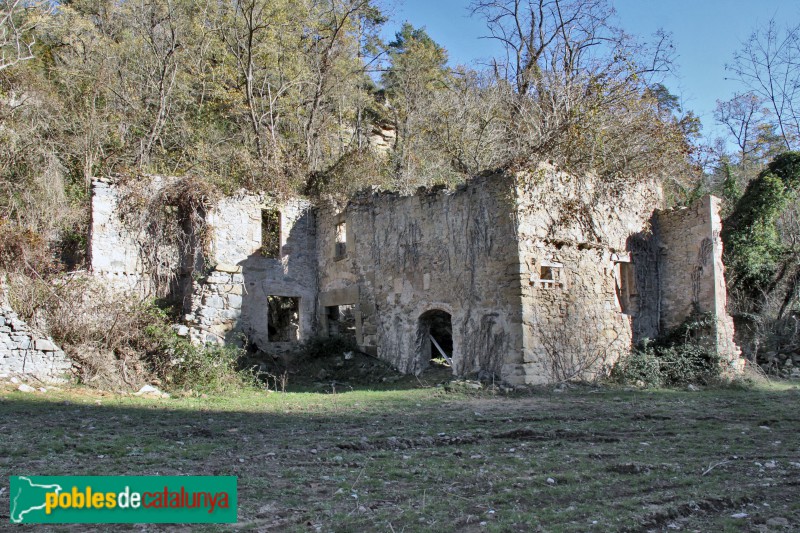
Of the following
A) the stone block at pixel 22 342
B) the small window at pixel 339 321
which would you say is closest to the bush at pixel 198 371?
the stone block at pixel 22 342

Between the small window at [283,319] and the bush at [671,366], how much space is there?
26.7 ft

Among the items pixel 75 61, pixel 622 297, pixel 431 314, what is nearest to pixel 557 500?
pixel 431 314

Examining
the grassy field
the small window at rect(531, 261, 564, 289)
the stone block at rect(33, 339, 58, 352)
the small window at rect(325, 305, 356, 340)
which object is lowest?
the grassy field

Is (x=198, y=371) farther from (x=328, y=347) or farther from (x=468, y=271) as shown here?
(x=468, y=271)

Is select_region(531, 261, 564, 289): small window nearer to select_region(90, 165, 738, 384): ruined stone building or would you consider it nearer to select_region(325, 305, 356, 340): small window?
select_region(90, 165, 738, 384): ruined stone building

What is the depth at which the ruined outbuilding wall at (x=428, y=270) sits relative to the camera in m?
11.5

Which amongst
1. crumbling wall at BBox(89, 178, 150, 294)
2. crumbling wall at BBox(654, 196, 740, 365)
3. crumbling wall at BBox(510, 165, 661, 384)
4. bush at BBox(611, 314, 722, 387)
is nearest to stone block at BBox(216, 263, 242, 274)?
crumbling wall at BBox(89, 178, 150, 294)

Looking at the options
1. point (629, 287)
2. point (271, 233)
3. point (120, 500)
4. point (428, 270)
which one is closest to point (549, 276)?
point (428, 270)

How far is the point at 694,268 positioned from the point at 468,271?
5312mm

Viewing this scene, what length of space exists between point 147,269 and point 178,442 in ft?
27.9

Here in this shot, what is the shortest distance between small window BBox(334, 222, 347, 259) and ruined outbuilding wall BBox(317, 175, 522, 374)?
0.03 metres

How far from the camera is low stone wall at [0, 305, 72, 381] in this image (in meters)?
9.86

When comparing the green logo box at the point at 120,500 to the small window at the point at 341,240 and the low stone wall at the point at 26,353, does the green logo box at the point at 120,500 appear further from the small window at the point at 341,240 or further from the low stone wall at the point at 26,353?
the small window at the point at 341,240

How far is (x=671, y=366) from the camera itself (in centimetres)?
1211
